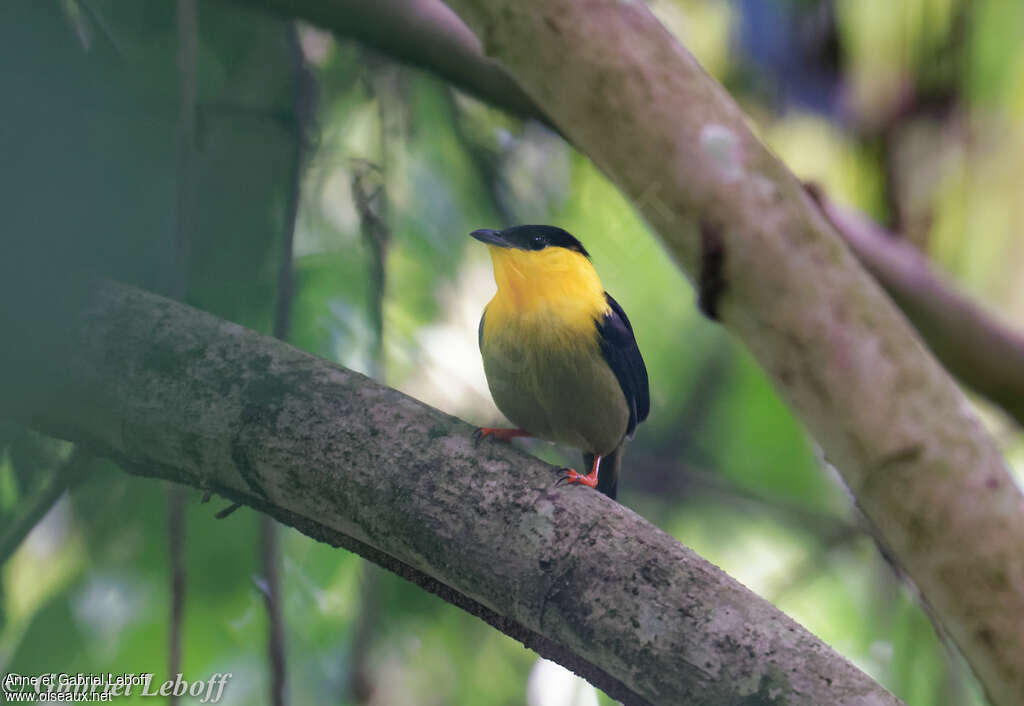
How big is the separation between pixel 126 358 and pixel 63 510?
0.58m

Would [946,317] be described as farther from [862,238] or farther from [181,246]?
[181,246]

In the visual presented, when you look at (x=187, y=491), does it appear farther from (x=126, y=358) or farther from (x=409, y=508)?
(x=409, y=508)

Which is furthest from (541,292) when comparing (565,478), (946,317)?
(946,317)

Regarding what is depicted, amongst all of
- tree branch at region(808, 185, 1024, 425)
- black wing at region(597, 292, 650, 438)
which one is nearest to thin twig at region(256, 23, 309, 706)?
black wing at region(597, 292, 650, 438)

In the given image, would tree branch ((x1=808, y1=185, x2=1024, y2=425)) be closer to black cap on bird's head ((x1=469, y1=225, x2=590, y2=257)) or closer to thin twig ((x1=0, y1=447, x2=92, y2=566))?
black cap on bird's head ((x1=469, y1=225, x2=590, y2=257))

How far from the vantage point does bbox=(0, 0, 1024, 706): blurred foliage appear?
1.51 metres

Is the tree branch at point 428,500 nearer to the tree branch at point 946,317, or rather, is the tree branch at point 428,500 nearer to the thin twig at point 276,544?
the thin twig at point 276,544

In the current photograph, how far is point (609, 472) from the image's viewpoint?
8.33 feet

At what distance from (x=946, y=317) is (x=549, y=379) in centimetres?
144

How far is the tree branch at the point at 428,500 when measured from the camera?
4.12 ft

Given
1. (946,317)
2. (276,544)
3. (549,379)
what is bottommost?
(276,544)

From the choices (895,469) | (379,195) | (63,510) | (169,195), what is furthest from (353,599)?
(895,469)

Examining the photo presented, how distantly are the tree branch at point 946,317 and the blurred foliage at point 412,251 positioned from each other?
0.32 m

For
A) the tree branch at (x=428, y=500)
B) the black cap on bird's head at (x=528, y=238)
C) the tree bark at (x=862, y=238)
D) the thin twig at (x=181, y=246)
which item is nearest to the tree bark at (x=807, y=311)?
the tree branch at (x=428, y=500)
